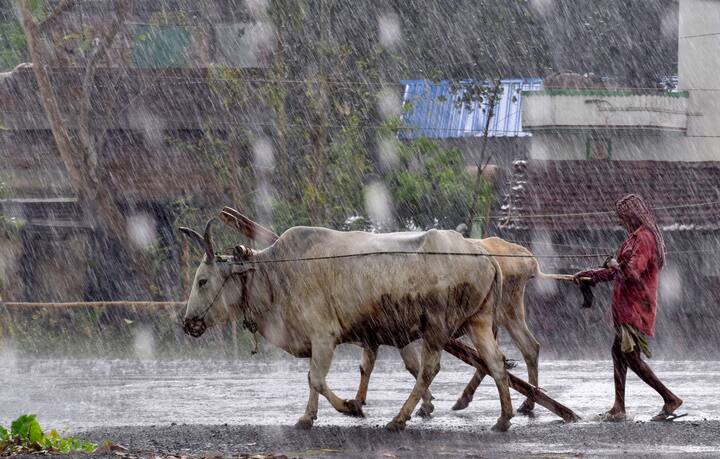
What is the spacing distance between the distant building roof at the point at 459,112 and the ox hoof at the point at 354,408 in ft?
72.3

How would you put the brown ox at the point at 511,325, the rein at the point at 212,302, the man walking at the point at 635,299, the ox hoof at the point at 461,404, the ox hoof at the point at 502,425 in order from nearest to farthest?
the ox hoof at the point at 502,425 < the man walking at the point at 635,299 < the rein at the point at 212,302 < the brown ox at the point at 511,325 < the ox hoof at the point at 461,404

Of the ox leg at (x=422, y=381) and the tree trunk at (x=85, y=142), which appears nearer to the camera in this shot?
the ox leg at (x=422, y=381)

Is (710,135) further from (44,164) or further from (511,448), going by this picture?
(511,448)

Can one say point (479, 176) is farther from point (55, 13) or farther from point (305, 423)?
point (305, 423)

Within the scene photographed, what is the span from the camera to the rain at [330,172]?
56.0 feet

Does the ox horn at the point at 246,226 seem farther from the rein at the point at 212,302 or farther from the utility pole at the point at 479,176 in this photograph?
the utility pole at the point at 479,176

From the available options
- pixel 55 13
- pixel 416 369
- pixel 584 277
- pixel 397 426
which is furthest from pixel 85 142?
pixel 397 426

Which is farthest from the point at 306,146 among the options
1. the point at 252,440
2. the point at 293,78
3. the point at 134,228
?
the point at 252,440

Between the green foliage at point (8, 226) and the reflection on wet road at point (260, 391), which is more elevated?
the green foliage at point (8, 226)

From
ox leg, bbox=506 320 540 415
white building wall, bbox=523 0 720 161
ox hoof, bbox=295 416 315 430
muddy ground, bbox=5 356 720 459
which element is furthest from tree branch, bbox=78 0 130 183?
ox hoof, bbox=295 416 315 430

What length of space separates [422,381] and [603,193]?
16915mm

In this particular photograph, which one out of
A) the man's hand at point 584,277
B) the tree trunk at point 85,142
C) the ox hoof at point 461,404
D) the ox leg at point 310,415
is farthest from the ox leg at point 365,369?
the tree trunk at point 85,142

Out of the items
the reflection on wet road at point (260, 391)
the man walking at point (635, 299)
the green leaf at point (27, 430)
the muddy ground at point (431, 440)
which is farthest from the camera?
the reflection on wet road at point (260, 391)

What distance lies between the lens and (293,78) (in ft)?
93.1
